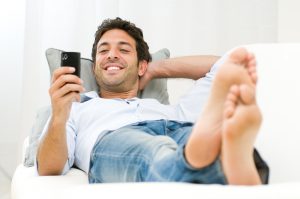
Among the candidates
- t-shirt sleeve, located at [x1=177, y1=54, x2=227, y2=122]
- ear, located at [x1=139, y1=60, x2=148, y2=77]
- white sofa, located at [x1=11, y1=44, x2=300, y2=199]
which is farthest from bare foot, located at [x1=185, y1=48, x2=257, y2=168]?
ear, located at [x1=139, y1=60, x2=148, y2=77]

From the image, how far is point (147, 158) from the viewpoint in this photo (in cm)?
100

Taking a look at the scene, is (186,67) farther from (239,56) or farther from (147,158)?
(239,56)

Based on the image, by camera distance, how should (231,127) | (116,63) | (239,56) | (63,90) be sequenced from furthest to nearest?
(116,63) < (63,90) < (239,56) < (231,127)

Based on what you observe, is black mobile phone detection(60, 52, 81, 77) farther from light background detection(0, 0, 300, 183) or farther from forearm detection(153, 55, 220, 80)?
light background detection(0, 0, 300, 183)

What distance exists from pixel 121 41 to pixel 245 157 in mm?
1080

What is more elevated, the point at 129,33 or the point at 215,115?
the point at 129,33

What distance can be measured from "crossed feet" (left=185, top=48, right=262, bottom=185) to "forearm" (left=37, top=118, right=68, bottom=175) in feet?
1.76
